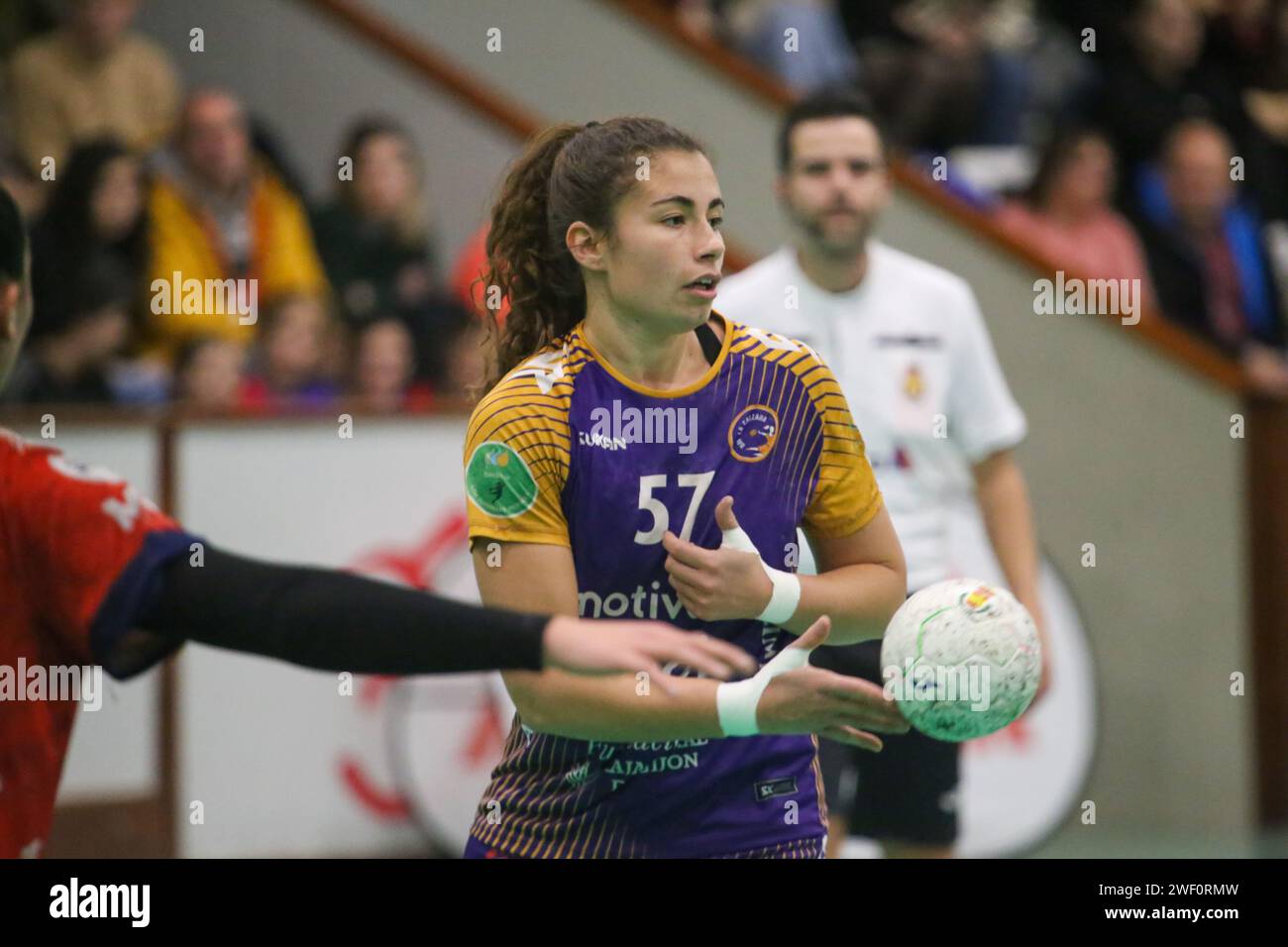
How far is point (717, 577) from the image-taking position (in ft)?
10.00

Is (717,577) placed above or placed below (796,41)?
below

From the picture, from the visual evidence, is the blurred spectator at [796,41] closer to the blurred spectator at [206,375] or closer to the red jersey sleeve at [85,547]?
the blurred spectator at [206,375]

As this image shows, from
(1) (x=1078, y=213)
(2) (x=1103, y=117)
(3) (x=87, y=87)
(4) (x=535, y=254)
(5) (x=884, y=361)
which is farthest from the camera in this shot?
(2) (x=1103, y=117)

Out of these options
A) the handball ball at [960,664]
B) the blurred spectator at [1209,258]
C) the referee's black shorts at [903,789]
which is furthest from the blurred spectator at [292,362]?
the blurred spectator at [1209,258]

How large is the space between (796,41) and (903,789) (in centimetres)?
484

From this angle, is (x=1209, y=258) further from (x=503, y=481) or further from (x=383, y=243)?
(x=503, y=481)

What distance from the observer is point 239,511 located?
6.57 meters

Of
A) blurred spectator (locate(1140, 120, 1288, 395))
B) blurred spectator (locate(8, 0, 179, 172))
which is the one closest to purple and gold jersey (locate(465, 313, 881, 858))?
blurred spectator (locate(8, 0, 179, 172))

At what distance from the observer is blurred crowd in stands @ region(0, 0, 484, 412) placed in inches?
262

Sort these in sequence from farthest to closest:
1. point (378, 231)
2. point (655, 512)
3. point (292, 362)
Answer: point (378, 231) < point (292, 362) < point (655, 512)

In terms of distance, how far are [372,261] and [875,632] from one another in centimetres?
440

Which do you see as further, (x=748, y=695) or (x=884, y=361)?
(x=884, y=361)

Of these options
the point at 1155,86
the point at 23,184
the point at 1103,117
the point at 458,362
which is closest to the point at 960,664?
the point at 458,362
